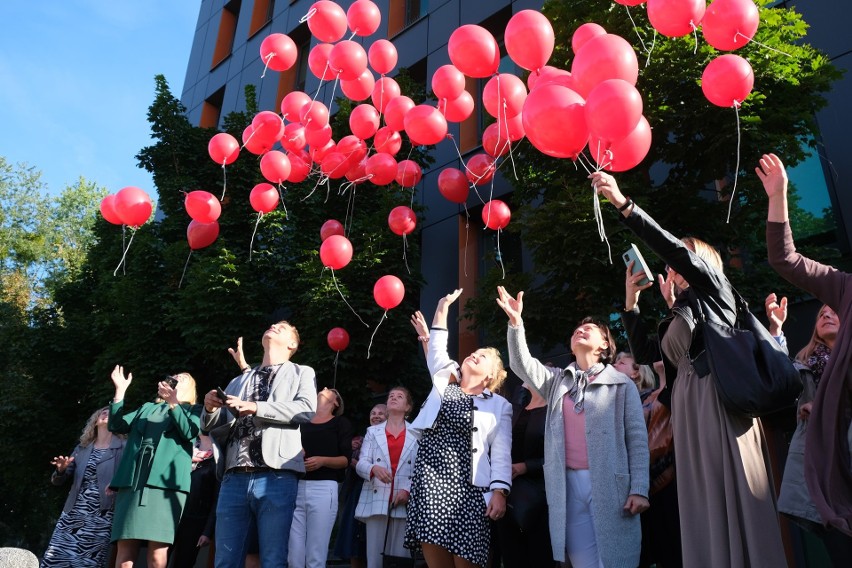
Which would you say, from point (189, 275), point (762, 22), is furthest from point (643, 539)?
point (189, 275)

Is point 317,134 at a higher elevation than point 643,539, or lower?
higher

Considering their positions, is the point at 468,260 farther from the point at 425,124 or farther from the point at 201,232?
the point at 425,124

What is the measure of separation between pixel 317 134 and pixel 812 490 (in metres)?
5.77

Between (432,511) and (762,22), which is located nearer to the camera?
(432,511)

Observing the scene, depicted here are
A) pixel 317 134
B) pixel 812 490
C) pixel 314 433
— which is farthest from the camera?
pixel 317 134

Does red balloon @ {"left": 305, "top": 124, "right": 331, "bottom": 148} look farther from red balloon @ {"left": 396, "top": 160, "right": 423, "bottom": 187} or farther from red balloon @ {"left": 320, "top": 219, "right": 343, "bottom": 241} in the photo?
red balloon @ {"left": 320, "top": 219, "right": 343, "bottom": 241}

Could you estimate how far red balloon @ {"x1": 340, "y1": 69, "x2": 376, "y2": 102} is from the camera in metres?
6.88

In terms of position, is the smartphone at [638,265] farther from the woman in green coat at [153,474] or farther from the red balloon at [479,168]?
the red balloon at [479,168]

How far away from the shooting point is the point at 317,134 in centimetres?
707

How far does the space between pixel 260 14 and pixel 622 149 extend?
16807 millimetres

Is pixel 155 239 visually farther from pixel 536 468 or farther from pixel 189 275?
pixel 536 468

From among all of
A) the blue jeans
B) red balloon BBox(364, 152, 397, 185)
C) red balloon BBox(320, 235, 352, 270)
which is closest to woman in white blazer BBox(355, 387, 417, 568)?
the blue jeans

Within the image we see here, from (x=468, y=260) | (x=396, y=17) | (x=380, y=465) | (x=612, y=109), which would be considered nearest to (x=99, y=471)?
(x=380, y=465)

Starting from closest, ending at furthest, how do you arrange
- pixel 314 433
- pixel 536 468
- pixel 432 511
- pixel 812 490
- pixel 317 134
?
pixel 812 490
pixel 432 511
pixel 536 468
pixel 314 433
pixel 317 134
